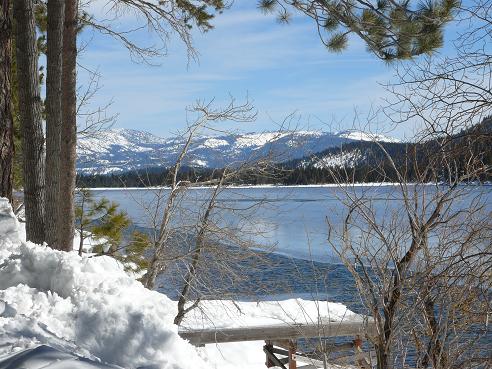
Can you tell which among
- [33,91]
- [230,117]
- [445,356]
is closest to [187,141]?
[230,117]

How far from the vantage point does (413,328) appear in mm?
7422

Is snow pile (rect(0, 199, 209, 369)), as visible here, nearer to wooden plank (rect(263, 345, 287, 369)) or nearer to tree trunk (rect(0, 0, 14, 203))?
tree trunk (rect(0, 0, 14, 203))

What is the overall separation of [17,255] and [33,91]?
3.56m

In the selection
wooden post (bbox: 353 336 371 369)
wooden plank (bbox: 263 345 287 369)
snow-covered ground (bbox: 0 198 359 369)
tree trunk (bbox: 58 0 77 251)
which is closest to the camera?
snow-covered ground (bbox: 0 198 359 369)

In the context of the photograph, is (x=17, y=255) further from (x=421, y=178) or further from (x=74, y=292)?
(x=421, y=178)

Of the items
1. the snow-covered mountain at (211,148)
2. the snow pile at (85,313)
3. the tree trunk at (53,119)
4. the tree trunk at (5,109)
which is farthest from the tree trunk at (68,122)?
the snow-covered mountain at (211,148)

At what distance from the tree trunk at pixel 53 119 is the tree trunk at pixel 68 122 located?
75 mm

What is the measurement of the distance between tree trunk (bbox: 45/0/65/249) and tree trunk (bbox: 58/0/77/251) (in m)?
0.08

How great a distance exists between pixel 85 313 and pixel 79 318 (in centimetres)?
5

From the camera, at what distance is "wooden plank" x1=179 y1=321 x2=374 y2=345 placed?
27.3ft

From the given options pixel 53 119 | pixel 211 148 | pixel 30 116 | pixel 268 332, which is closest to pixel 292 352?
pixel 268 332

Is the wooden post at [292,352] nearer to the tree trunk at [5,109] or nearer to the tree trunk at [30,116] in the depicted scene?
the tree trunk at [30,116]

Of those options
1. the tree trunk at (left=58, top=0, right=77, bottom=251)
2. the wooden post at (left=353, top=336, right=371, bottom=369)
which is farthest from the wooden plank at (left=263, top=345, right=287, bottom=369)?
the tree trunk at (left=58, top=0, right=77, bottom=251)

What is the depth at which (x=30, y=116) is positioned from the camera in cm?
713
